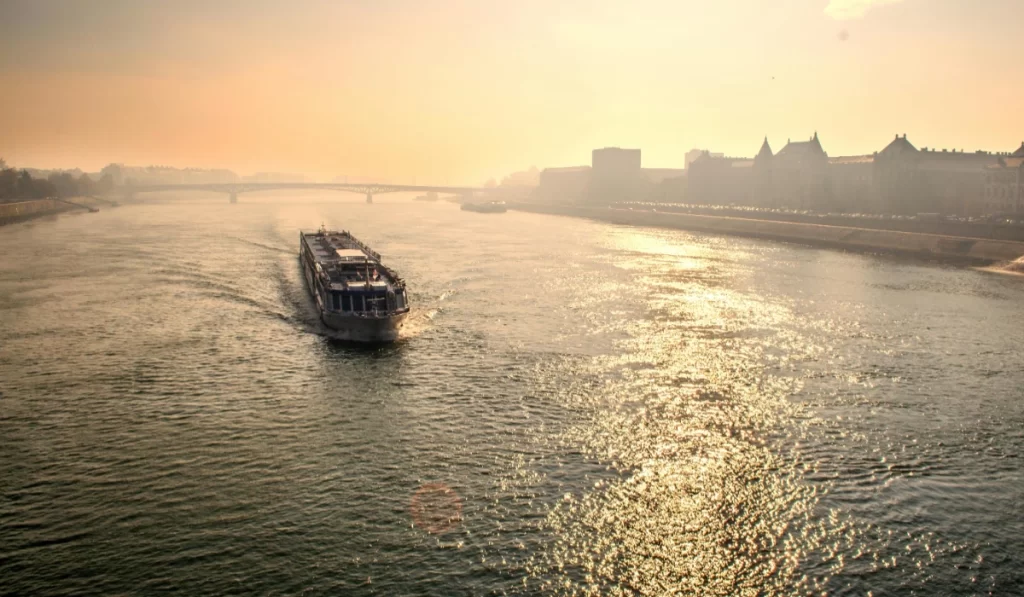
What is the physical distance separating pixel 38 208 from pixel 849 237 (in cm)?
12554

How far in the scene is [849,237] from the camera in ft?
267

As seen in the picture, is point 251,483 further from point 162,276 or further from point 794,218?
point 794,218

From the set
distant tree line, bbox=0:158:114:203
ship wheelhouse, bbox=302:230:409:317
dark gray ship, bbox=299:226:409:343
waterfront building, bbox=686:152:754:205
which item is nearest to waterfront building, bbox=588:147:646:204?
waterfront building, bbox=686:152:754:205

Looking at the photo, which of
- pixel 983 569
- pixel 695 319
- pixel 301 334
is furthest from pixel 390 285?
pixel 983 569

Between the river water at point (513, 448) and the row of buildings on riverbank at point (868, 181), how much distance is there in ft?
198

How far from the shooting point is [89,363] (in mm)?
29156

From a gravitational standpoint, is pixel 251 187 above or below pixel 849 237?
above

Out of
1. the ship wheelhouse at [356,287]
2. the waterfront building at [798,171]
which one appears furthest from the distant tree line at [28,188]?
the waterfront building at [798,171]

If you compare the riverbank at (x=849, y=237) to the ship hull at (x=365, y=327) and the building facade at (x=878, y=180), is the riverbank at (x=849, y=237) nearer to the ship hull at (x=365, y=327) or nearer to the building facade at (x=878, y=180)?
the building facade at (x=878, y=180)

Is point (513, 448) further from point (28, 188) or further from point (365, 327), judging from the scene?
point (28, 188)

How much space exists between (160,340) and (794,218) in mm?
86333

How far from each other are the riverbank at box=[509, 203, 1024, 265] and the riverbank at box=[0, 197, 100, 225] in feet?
319

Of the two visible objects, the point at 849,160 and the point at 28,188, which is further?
the point at 849,160

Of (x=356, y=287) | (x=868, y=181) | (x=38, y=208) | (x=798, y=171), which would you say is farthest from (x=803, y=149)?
(x=38, y=208)
